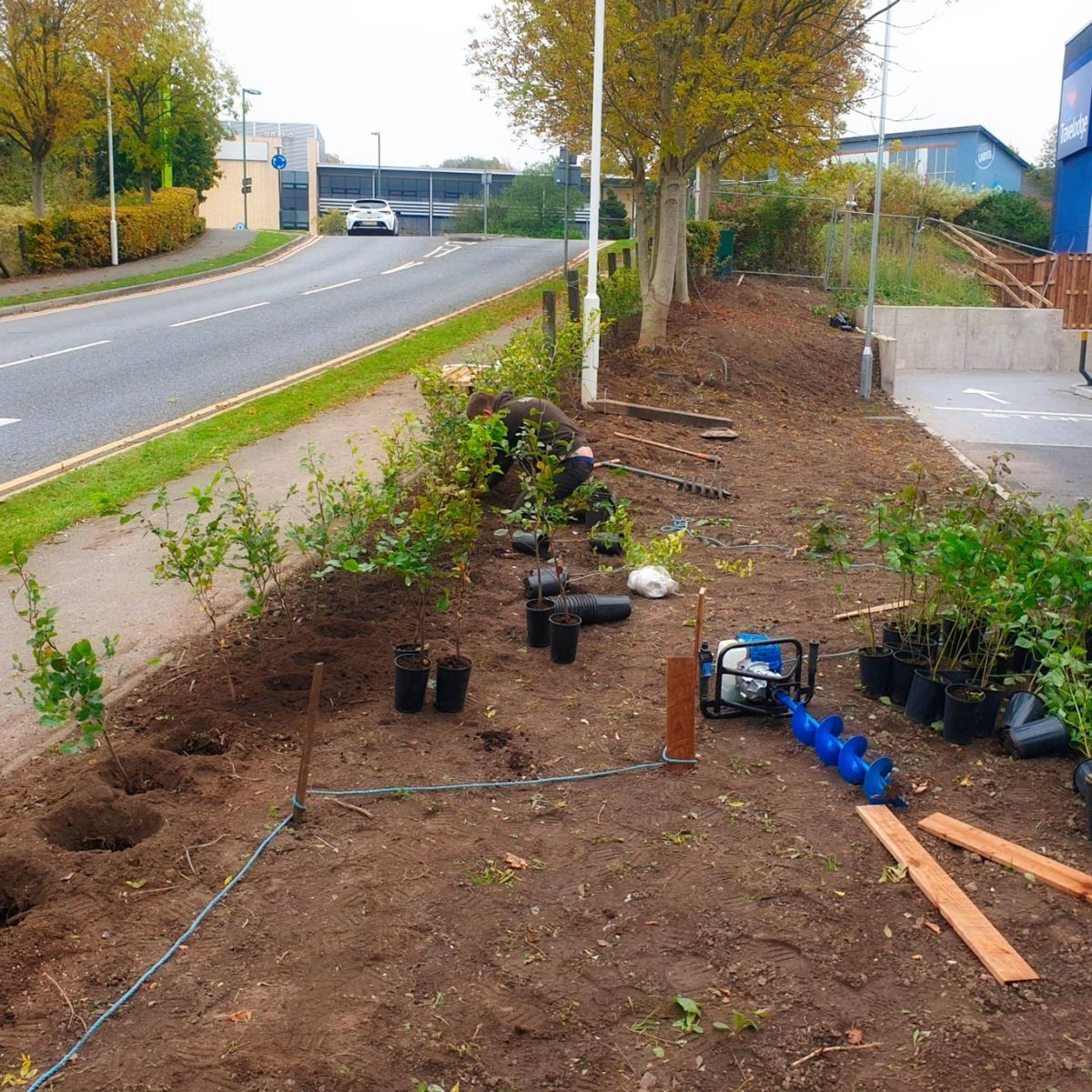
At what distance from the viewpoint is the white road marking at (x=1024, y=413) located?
1877 centimetres

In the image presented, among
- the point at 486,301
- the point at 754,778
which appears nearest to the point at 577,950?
the point at 754,778

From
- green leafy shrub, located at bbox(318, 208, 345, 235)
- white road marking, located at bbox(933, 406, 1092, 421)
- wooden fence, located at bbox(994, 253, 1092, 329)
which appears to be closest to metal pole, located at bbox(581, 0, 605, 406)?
white road marking, located at bbox(933, 406, 1092, 421)

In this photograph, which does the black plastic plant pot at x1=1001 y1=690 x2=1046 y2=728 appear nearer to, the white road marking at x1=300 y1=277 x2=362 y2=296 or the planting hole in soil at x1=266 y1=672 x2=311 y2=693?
the planting hole in soil at x1=266 y1=672 x2=311 y2=693

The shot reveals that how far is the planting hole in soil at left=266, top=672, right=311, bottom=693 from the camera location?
18.2 feet

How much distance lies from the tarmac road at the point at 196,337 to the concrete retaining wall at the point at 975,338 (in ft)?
30.2

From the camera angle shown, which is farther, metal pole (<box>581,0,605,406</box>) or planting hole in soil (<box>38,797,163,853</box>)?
metal pole (<box>581,0,605,406</box>)

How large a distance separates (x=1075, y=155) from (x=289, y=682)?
1371 inches

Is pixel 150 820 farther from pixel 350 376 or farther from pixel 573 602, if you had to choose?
pixel 350 376

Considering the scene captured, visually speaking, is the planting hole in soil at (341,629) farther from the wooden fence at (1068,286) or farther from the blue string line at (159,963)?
the wooden fence at (1068,286)

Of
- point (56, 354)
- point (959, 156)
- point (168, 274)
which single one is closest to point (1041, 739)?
point (56, 354)

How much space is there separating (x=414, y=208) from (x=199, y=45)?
38549 mm

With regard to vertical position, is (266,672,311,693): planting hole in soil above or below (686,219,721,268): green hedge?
below

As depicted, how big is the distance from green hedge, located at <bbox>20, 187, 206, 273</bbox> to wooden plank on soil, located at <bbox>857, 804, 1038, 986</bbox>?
27.8 m

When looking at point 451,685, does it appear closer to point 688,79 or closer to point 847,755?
point 847,755
